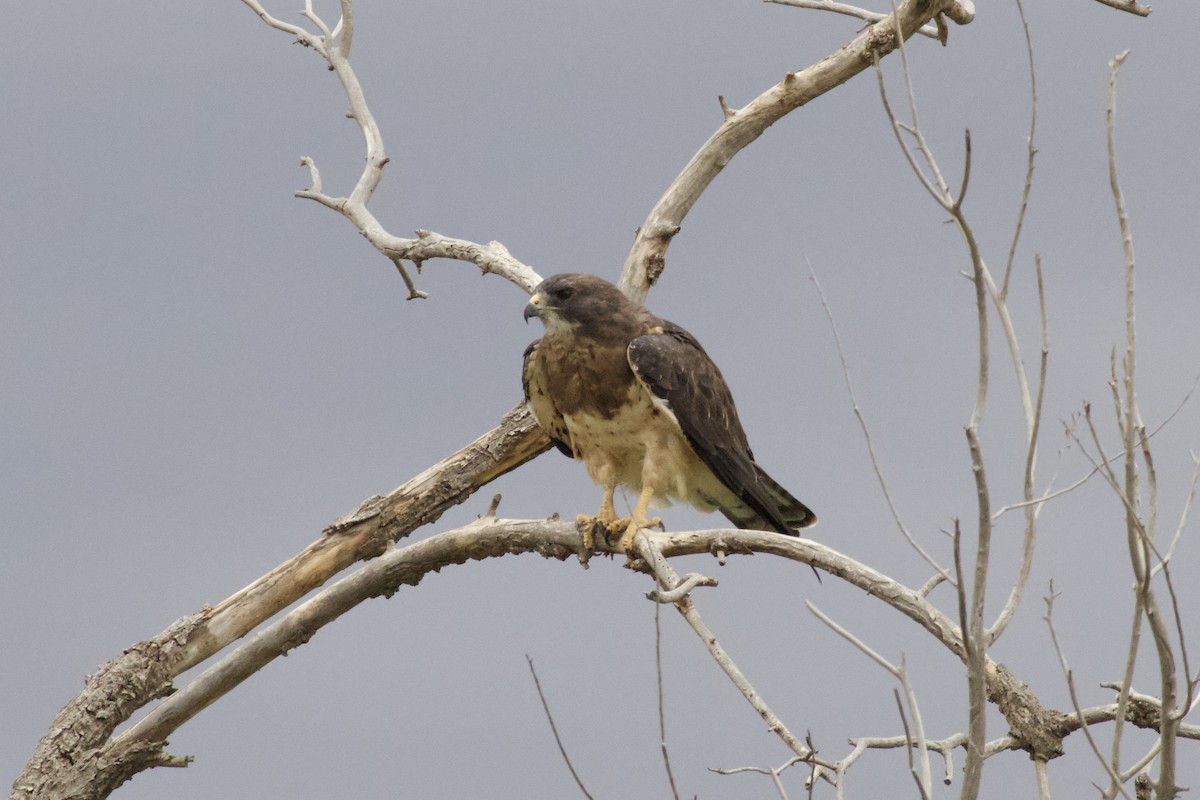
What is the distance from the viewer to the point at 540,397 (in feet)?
19.7

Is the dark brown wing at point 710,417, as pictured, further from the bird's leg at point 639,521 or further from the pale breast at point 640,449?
the bird's leg at point 639,521

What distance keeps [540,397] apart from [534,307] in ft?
1.37

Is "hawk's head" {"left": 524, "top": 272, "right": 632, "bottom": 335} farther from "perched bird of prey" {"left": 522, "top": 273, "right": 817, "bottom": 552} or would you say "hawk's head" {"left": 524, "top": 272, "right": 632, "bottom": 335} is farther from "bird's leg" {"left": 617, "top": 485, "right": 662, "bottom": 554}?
"bird's leg" {"left": 617, "top": 485, "right": 662, "bottom": 554}

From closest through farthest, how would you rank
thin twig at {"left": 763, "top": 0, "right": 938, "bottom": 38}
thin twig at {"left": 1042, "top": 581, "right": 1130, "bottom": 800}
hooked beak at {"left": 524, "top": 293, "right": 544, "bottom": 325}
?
1. thin twig at {"left": 1042, "top": 581, "right": 1130, "bottom": 800}
2. hooked beak at {"left": 524, "top": 293, "right": 544, "bottom": 325}
3. thin twig at {"left": 763, "top": 0, "right": 938, "bottom": 38}

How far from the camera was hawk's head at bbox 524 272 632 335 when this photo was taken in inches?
228

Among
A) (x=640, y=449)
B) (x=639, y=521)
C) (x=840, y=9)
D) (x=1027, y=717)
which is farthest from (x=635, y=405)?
(x=840, y=9)

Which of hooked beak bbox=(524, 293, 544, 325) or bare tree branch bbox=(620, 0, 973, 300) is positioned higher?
bare tree branch bbox=(620, 0, 973, 300)

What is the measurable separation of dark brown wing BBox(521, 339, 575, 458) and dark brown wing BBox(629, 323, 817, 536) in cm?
47

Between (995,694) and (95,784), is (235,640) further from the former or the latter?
(995,694)

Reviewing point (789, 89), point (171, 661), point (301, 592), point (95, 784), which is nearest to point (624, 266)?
point (789, 89)

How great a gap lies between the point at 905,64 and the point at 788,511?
2.90 metres

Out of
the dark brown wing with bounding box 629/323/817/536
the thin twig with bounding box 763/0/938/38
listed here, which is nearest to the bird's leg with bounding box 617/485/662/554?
the dark brown wing with bounding box 629/323/817/536

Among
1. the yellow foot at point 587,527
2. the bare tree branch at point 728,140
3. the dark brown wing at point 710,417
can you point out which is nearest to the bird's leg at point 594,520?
the yellow foot at point 587,527

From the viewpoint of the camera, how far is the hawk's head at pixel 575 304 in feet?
19.0
